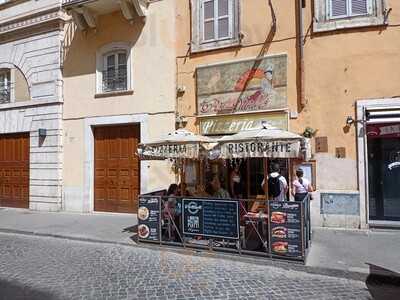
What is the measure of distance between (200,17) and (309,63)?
11.3 ft

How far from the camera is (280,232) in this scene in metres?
7.64

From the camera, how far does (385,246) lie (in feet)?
28.3

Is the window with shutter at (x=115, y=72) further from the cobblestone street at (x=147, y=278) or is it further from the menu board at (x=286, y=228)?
the menu board at (x=286, y=228)

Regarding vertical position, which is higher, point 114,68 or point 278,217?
point 114,68

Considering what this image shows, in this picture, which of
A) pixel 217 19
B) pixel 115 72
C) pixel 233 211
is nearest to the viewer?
pixel 233 211

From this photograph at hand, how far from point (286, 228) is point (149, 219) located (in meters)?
2.91

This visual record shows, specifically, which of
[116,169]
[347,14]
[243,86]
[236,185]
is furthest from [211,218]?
[116,169]

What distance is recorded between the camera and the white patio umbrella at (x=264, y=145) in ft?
25.4

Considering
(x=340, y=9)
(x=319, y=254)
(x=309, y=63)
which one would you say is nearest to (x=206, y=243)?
(x=319, y=254)

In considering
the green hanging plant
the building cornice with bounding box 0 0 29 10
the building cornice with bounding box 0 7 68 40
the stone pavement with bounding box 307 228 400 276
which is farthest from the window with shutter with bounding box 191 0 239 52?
the building cornice with bounding box 0 0 29 10

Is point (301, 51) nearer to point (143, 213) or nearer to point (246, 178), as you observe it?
point (246, 178)

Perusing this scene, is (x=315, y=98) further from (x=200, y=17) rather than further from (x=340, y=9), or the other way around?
(x=200, y=17)

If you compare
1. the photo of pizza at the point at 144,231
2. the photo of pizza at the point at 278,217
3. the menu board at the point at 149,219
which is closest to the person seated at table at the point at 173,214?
the menu board at the point at 149,219

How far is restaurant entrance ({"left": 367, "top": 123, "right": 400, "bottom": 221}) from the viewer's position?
10.5m
